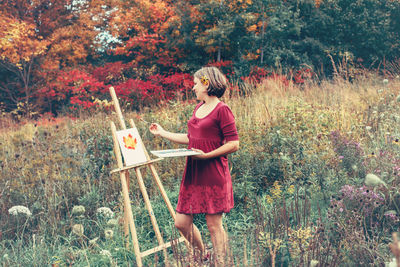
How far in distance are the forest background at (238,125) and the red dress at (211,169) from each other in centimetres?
28

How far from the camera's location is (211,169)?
266cm

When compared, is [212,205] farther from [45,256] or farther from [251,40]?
[251,40]

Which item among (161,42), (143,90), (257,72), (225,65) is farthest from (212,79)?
(161,42)

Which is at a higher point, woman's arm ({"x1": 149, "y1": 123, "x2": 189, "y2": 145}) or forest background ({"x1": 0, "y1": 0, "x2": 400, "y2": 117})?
forest background ({"x1": 0, "y1": 0, "x2": 400, "y2": 117})

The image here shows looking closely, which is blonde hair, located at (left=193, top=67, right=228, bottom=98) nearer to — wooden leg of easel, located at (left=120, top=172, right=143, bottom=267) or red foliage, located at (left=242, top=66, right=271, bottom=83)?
wooden leg of easel, located at (left=120, top=172, right=143, bottom=267)

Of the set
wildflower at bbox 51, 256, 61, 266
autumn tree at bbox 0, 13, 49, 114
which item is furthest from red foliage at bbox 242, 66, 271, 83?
wildflower at bbox 51, 256, 61, 266

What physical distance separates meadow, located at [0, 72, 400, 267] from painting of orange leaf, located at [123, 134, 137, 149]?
61 cm

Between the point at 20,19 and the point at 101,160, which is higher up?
the point at 20,19

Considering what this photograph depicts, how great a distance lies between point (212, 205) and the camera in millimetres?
2641

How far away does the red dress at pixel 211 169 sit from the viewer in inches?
103

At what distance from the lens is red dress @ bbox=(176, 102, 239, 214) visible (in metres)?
2.61

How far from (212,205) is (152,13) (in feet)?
36.3

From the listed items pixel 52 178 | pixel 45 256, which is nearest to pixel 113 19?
pixel 52 178

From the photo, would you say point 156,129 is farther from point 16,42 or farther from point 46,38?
point 46,38
